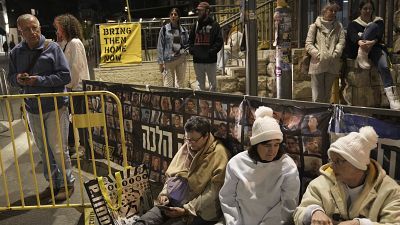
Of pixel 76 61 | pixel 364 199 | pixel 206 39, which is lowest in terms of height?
pixel 364 199

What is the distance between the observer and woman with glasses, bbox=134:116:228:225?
12.7 ft

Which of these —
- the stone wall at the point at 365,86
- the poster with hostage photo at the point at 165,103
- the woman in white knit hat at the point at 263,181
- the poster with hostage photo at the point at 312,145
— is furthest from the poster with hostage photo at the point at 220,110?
the stone wall at the point at 365,86

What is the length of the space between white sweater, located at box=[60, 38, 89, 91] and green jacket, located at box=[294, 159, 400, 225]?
410 cm

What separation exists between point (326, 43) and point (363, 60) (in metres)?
0.60

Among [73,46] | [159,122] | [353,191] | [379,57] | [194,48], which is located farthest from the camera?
[194,48]

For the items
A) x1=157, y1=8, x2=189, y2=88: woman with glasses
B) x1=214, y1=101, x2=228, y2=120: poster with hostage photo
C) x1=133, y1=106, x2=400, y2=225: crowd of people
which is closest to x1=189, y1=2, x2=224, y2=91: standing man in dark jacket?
x1=157, y1=8, x2=189, y2=88: woman with glasses

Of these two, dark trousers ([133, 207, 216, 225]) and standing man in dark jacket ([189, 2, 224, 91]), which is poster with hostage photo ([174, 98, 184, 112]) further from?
standing man in dark jacket ([189, 2, 224, 91])

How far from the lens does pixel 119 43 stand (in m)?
10.7

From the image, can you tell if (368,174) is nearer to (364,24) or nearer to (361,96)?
(364,24)

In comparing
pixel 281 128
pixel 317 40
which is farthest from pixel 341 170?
pixel 317 40

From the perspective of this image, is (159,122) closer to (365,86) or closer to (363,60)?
(363,60)

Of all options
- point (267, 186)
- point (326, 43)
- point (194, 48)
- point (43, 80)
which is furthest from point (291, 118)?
point (194, 48)

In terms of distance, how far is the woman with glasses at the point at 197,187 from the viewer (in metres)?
3.86

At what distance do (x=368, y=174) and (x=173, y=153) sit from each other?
241cm
